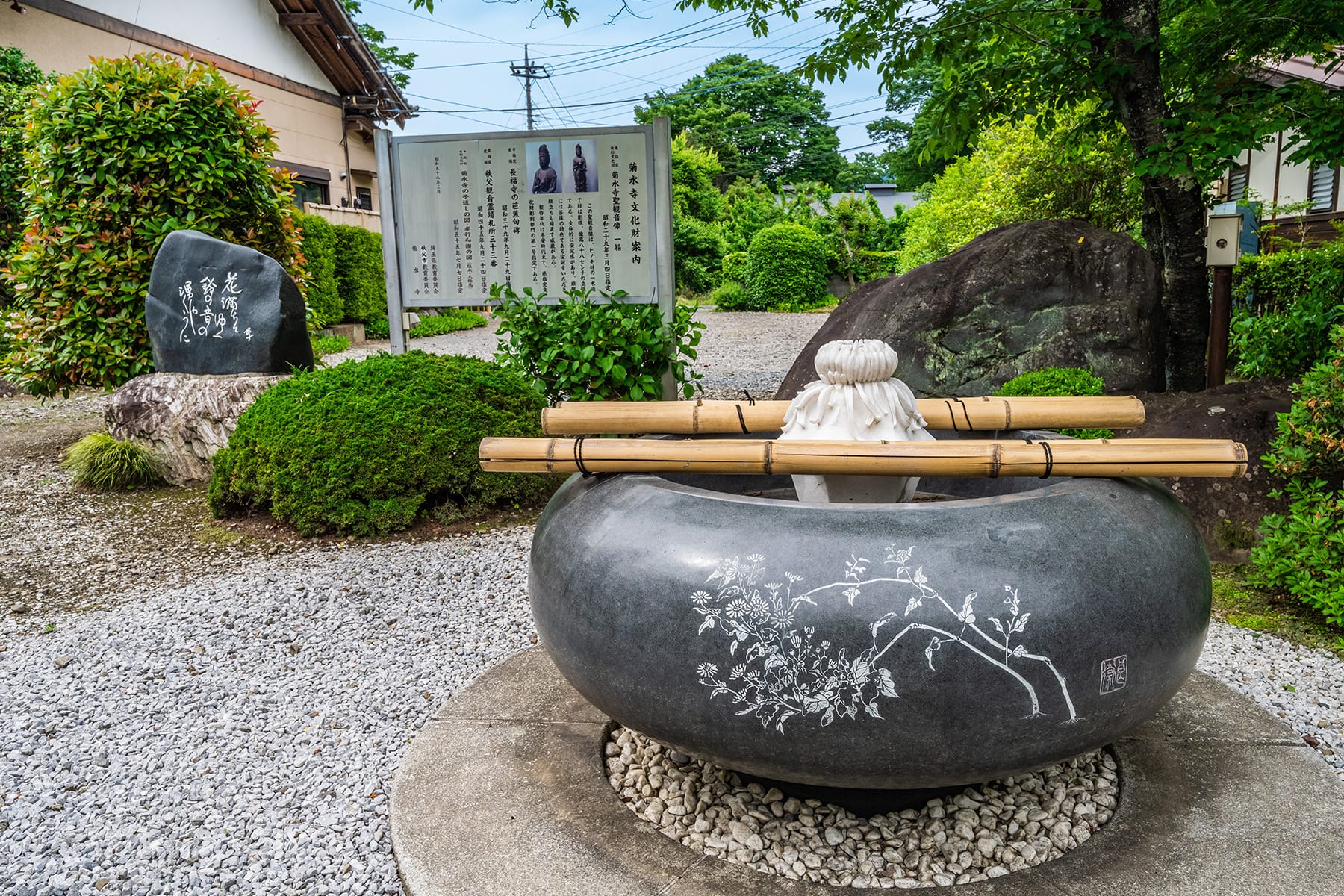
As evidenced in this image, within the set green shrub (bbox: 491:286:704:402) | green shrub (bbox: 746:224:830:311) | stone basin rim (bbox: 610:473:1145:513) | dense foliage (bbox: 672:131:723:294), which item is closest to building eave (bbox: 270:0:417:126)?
dense foliage (bbox: 672:131:723:294)

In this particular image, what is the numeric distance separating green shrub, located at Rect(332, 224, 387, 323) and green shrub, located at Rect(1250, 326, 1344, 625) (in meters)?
14.6

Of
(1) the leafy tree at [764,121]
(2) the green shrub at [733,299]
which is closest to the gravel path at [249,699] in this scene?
(2) the green shrub at [733,299]

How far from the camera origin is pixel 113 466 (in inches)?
268

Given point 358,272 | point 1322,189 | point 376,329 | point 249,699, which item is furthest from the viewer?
point 376,329

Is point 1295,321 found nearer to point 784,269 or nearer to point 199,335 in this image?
point 199,335

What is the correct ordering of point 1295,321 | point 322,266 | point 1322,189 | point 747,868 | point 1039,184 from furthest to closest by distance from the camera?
point 322,266 → point 1322,189 → point 1039,184 → point 1295,321 → point 747,868

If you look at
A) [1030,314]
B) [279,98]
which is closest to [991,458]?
[1030,314]

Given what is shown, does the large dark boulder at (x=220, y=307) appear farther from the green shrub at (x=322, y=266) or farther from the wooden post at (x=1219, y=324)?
the green shrub at (x=322, y=266)

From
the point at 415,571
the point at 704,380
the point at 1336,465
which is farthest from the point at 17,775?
the point at 704,380

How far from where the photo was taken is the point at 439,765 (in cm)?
266

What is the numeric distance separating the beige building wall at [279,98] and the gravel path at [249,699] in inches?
298

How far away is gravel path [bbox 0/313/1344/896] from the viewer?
8.16 ft

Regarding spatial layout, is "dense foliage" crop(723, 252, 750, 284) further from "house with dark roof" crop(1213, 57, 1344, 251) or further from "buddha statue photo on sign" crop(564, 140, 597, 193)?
"buddha statue photo on sign" crop(564, 140, 597, 193)

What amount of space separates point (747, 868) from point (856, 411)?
119cm
